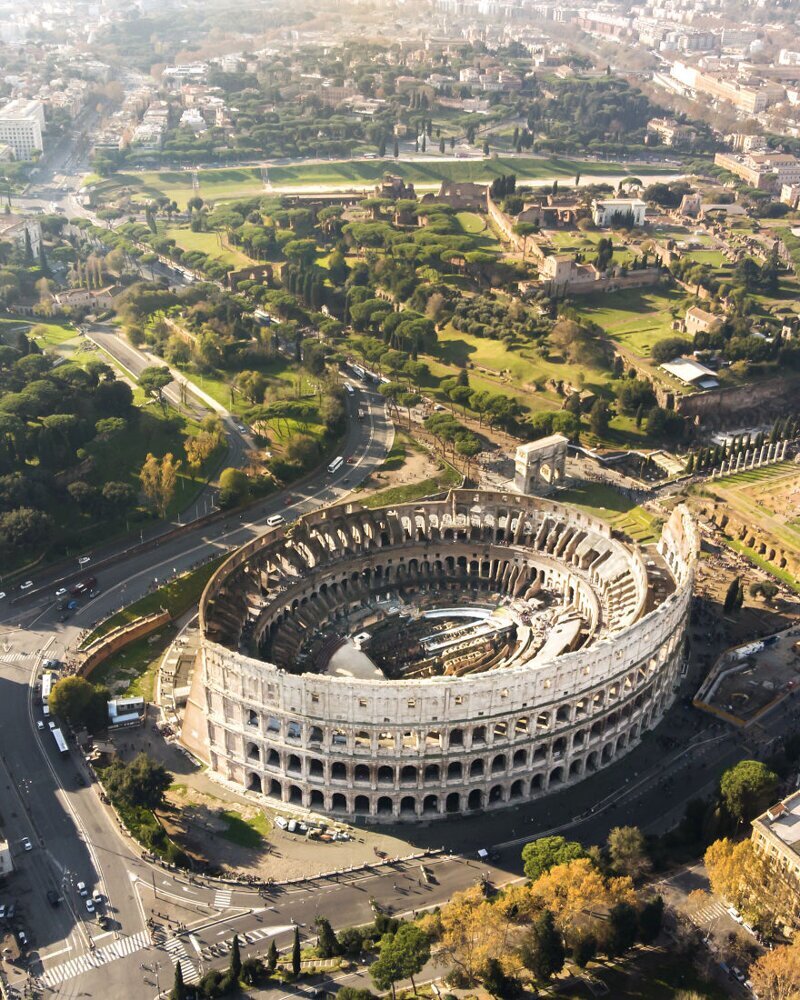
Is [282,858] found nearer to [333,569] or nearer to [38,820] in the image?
[38,820]

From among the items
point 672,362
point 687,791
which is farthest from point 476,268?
point 687,791

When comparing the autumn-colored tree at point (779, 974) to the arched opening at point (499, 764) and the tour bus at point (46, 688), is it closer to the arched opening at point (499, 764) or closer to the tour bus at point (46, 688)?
the arched opening at point (499, 764)

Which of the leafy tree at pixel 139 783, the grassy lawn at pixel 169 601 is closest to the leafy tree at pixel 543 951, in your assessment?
the leafy tree at pixel 139 783

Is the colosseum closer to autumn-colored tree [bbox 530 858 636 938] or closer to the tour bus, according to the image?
autumn-colored tree [bbox 530 858 636 938]

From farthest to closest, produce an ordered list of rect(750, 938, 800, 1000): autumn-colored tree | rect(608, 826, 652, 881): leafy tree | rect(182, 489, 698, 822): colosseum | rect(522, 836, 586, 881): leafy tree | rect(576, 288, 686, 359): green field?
1. rect(576, 288, 686, 359): green field
2. rect(182, 489, 698, 822): colosseum
3. rect(608, 826, 652, 881): leafy tree
4. rect(522, 836, 586, 881): leafy tree
5. rect(750, 938, 800, 1000): autumn-colored tree

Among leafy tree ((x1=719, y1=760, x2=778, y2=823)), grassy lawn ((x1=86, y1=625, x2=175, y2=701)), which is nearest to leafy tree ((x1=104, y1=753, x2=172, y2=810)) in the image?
grassy lawn ((x1=86, y1=625, x2=175, y2=701))

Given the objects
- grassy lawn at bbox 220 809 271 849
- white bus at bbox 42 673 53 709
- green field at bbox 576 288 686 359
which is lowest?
grassy lawn at bbox 220 809 271 849
